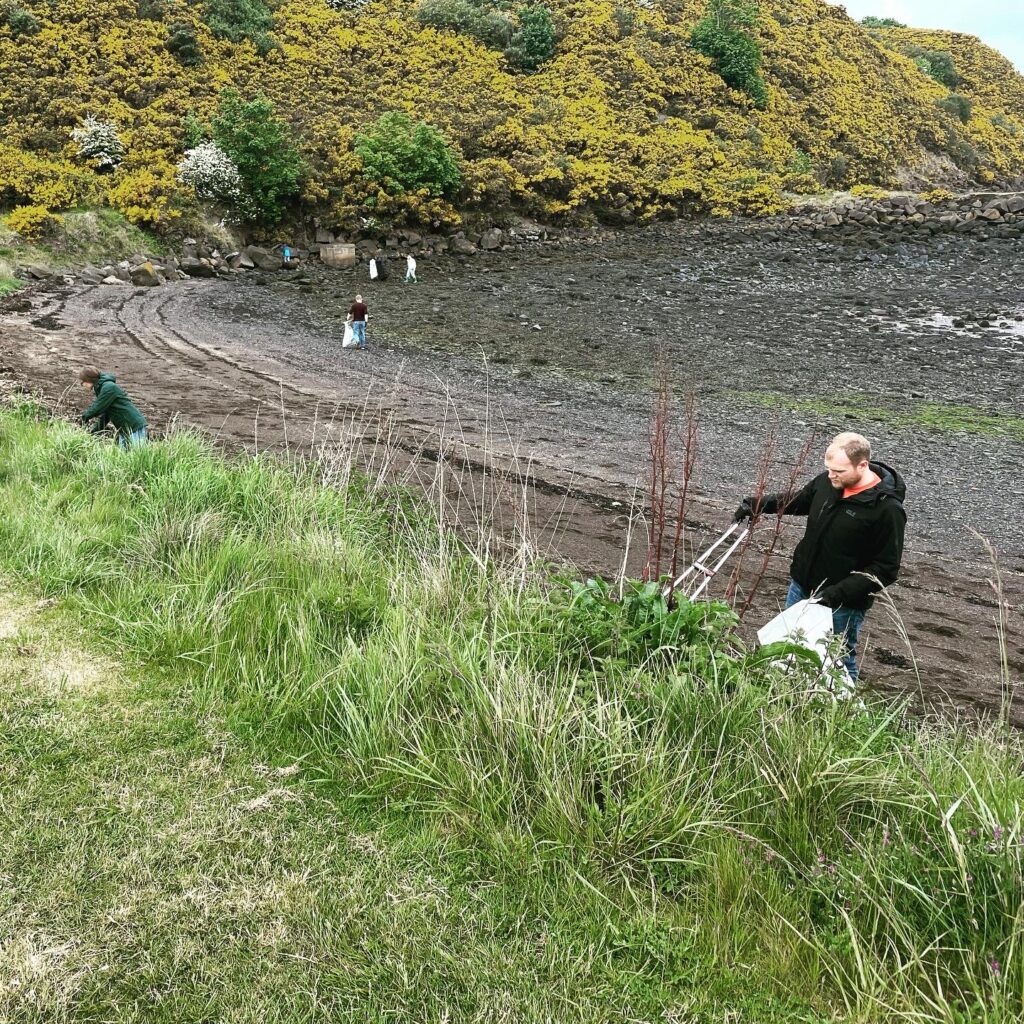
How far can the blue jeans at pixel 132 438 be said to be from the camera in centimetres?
723

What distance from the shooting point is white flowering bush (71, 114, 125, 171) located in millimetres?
27188

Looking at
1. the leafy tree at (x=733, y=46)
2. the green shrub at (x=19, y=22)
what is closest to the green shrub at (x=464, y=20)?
the leafy tree at (x=733, y=46)

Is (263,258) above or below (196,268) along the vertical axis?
above

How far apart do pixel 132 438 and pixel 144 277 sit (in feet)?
64.3

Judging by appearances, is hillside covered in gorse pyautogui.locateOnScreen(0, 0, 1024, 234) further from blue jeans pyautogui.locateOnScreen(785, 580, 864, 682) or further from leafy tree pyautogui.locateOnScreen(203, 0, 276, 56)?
blue jeans pyautogui.locateOnScreen(785, 580, 864, 682)

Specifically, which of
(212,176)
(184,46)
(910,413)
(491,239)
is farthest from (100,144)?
(910,413)

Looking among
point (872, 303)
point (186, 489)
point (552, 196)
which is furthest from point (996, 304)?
point (186, 489)

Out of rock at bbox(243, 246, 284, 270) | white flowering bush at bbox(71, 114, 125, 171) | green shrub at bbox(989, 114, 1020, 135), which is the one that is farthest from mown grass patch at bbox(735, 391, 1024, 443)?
green shrub at bbox(989, 114, 1020, 135)

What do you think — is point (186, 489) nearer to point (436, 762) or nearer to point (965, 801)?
point (436, 762)

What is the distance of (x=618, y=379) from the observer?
53.0 feet

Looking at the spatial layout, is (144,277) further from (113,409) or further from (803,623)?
(803,623)

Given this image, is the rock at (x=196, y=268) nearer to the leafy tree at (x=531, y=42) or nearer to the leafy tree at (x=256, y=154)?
the leafy tree at (x=256, y=154)

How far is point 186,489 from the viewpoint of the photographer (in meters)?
5.95

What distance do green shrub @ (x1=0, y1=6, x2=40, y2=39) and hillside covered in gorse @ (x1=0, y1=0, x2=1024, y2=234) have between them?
0.08 metres
